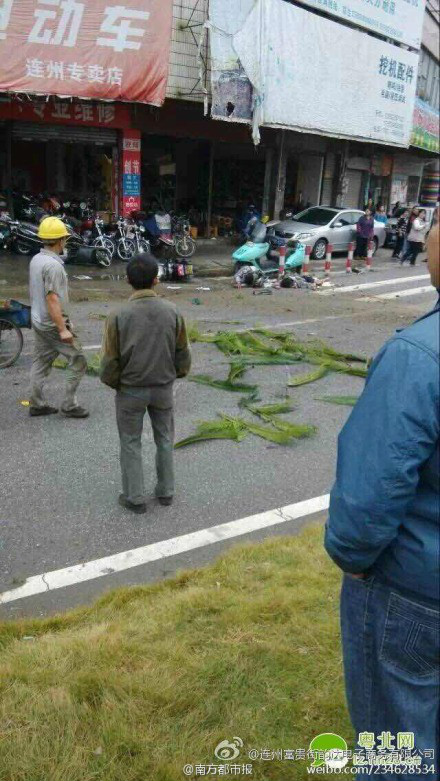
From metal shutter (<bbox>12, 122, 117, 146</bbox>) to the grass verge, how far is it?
1564 centimetres

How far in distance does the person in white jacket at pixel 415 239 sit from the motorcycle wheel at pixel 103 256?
9.10 m

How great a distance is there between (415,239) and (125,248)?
8844mm

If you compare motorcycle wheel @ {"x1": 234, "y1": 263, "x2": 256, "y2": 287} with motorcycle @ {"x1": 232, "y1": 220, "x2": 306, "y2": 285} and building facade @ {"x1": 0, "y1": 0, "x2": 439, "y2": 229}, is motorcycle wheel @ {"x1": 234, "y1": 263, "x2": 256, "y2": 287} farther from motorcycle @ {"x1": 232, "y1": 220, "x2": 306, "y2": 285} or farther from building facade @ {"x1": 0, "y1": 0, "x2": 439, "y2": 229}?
building facade @ {"x1": 0, "y1": 0, "x2": 439, "y2": 229}

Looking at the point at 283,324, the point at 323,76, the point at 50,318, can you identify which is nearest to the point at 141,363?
the point at 50,318

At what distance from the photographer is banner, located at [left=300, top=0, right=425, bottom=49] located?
20797mm

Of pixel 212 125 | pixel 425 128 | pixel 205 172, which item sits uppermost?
pixel 425 128

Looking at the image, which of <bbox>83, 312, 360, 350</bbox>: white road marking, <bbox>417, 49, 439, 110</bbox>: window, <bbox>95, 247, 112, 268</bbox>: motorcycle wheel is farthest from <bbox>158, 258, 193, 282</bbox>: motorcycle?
<bbox>417, 49, 439, 110</bbox>: window

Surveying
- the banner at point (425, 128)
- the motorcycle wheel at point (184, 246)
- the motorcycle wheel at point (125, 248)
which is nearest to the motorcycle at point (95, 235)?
the motorcycle wheel at point (125, 248)

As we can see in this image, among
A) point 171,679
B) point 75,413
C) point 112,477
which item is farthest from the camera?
point 75,413

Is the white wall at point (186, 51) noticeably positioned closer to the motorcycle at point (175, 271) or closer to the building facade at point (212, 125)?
the building facade at point (212, 125)

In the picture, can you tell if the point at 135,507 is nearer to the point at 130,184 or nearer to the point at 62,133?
A: the point at 62,133

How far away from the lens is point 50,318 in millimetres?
5934

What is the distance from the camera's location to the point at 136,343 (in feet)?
13.9

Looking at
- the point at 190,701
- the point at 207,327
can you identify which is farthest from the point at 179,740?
the point at 207,327
